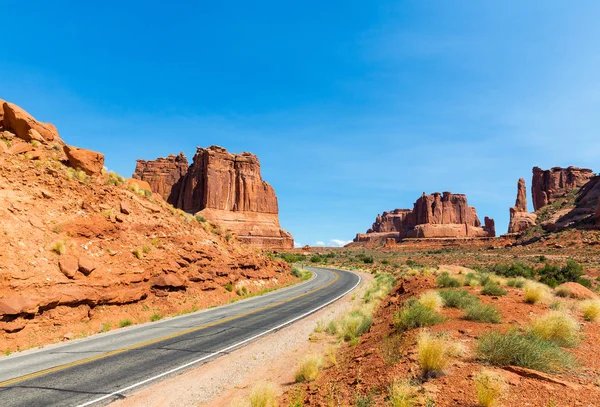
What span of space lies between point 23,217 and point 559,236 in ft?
265

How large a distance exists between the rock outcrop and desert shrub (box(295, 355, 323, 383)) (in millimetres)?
112620

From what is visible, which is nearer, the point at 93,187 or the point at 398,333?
the point at 398,333

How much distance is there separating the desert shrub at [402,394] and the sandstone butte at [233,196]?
98793 millimetres

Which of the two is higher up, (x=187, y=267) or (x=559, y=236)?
(x=559, y=236)

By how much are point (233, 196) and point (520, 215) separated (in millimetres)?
98288

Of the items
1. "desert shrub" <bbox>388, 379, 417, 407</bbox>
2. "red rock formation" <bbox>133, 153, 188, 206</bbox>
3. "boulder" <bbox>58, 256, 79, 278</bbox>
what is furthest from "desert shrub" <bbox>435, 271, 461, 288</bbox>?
"red rock formation" <bbox>133, 153, 188, 206</bbox>

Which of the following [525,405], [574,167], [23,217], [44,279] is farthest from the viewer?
[574,167]

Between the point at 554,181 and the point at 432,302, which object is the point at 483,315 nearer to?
the point at 432,302

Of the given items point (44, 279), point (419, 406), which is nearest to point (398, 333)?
point (419, 406)

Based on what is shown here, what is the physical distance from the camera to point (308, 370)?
7.95 m

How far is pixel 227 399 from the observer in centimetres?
723

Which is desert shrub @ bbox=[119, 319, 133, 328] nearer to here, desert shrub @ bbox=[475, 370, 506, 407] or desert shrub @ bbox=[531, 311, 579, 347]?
desert shrub @ bbox=[475, 370, 506, 407]

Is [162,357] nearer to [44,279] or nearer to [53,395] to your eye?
[53,395]

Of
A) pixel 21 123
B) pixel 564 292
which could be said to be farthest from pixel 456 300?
pixel 21 123
